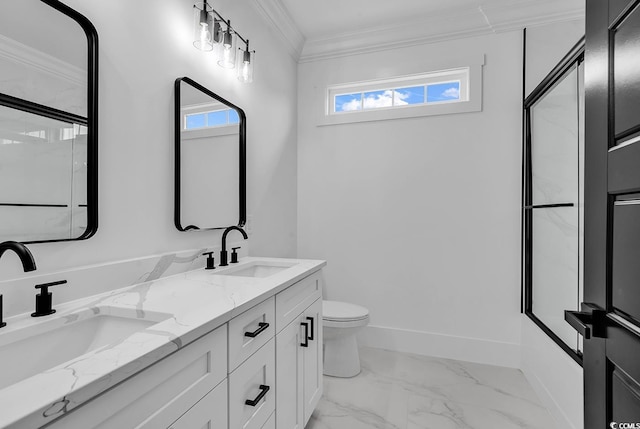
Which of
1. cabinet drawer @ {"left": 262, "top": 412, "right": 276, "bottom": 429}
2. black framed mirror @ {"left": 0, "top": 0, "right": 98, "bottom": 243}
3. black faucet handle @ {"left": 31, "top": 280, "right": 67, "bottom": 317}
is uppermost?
black framed mirror @ {"left": 0, "top": 0, "right": 98, "bottom": 243}

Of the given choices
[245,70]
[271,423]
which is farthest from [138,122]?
[271,423]

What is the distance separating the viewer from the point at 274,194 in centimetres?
261

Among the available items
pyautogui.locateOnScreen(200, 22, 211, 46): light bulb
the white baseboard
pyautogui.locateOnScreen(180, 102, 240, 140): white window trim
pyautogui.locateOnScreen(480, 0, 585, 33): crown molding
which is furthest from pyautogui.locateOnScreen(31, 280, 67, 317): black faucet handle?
pyautogui.locateOnScreen(480, 0, 585, 33): crown molding

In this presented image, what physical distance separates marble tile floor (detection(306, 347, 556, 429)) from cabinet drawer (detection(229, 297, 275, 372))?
0.89 m

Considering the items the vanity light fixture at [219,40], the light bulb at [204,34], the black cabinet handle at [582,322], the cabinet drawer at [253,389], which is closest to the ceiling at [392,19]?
the vanity light fixture at [219,40]

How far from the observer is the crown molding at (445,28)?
2377mm

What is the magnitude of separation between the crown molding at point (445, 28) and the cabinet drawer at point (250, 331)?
2.25 m

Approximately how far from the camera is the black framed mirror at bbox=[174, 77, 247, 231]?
1601 millimetres

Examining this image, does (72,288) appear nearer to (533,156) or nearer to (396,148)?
(396,148)

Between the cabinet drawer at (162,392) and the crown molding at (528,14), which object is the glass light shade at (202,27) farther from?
the crown molding at (528,14)

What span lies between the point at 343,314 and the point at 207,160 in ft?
4.36

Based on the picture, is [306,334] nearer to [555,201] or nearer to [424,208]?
[424,208]

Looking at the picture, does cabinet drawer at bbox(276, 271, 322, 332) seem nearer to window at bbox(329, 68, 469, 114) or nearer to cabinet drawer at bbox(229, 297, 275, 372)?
cabinet drawer at bbox(229, 297, 275, 372)

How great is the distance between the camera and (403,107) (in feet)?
8.98
